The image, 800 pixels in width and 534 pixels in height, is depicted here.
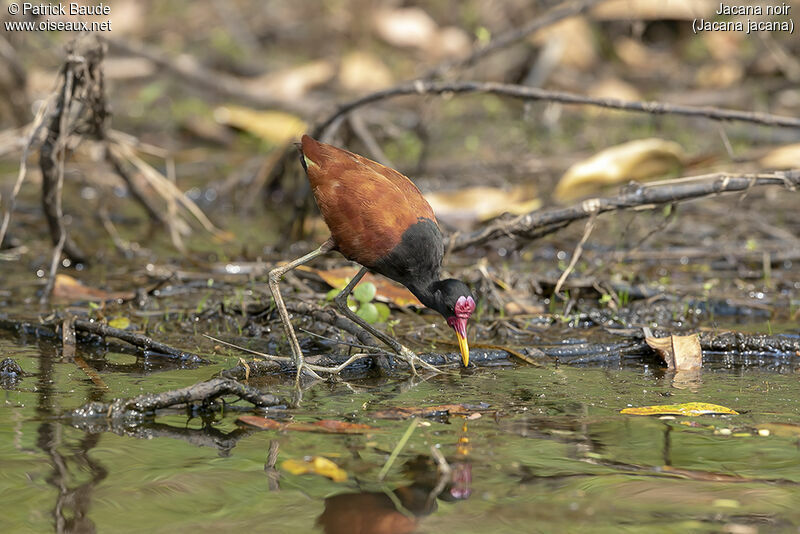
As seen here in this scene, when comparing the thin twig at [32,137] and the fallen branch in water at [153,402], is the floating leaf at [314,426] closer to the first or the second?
the fallen branch in water at [153,402]

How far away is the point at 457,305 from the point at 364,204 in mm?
579

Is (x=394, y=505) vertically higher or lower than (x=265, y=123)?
lower

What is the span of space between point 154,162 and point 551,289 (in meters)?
4.69

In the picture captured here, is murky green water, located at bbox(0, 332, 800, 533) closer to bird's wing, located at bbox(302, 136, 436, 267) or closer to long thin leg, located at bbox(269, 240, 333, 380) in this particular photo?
long thin leg, located at bbox(269, 240, 333, 380)

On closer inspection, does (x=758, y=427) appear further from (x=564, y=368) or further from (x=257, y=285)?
(x=257, y=285)

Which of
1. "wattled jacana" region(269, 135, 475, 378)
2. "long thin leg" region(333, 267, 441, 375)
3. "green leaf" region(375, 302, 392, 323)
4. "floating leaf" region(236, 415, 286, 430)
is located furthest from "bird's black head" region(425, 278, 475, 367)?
"floating leaf" region(236, 415, 286, 430)

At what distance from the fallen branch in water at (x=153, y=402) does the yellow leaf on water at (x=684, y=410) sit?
139 centimetres

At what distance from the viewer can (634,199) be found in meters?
4.45

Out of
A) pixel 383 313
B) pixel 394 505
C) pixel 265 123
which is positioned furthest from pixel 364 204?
pixel 265 123

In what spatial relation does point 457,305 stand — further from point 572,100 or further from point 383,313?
point 572,100

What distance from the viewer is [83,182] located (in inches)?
304

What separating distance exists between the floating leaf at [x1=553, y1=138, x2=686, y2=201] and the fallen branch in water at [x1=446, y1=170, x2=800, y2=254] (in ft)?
5.61

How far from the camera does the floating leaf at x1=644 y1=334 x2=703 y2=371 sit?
12.7ft

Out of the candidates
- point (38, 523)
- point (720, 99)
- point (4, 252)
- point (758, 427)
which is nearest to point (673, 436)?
point (758, 427)
